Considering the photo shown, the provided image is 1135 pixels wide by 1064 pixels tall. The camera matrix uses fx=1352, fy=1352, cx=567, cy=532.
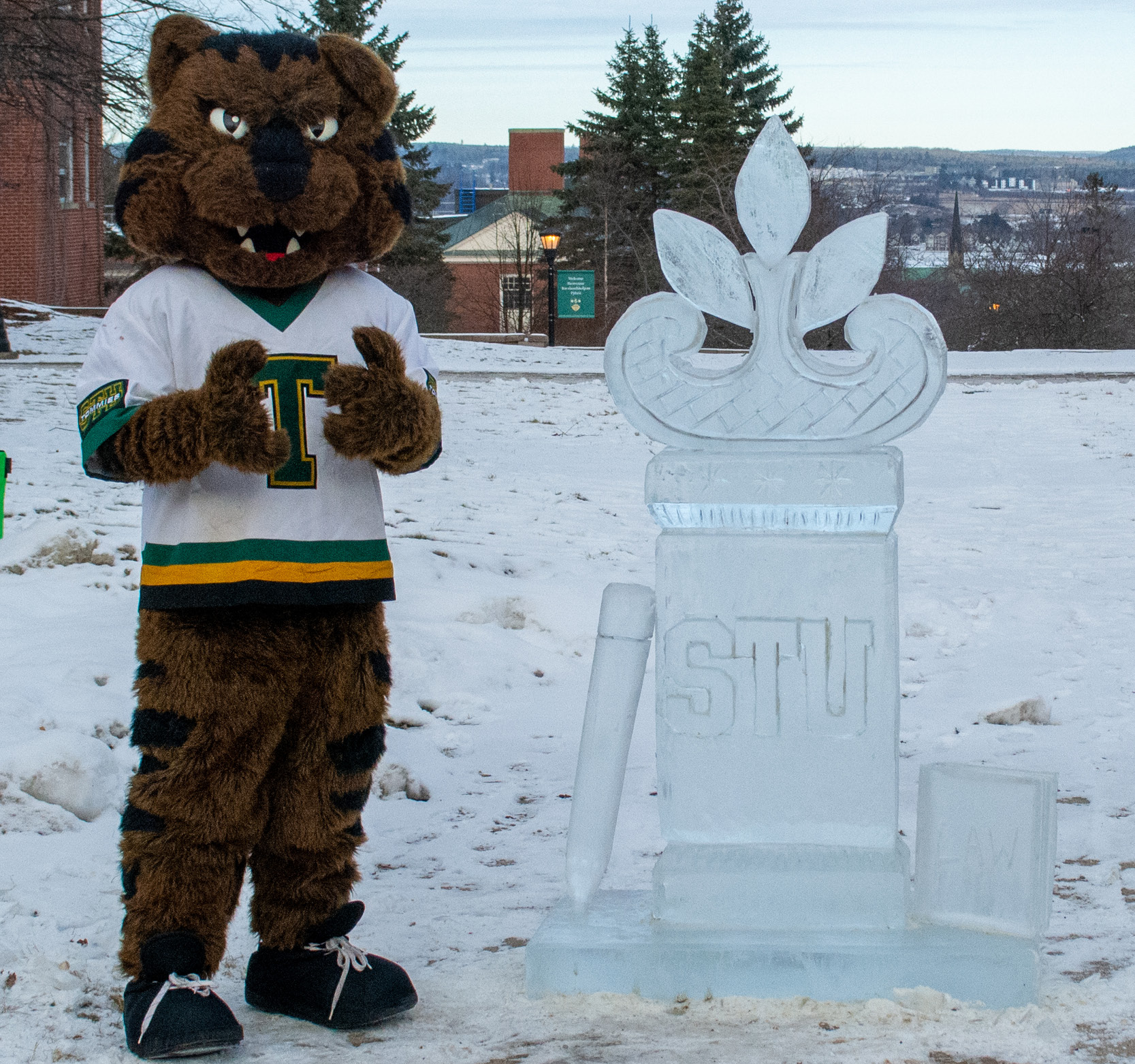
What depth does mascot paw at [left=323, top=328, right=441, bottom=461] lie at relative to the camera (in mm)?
2535

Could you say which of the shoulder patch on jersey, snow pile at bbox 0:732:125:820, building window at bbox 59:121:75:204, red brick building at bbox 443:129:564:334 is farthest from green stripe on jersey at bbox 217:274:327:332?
red brick building at bbox 443:129:564:334

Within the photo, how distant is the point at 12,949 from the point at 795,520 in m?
1.85

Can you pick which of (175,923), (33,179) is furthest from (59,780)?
(33,179)

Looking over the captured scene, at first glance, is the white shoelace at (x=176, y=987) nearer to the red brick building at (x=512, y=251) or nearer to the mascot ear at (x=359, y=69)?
the mascot ear at (x=359, y=69)

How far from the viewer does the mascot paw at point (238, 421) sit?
7.97 feet

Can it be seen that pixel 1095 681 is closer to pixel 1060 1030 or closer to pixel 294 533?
pixel 1060 1030

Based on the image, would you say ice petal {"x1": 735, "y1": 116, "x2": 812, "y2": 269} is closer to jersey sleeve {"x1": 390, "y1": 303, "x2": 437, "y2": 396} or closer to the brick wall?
jersey sleeve {"x1": 390, "y1": 303, "x2": 437, "y2": 396}

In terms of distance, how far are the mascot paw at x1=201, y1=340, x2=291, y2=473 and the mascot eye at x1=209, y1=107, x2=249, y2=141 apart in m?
0.46

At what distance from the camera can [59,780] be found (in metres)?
3.62

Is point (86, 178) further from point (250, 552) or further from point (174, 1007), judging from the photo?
point (174, 1007)

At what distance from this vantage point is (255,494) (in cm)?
258

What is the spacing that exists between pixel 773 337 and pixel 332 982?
5.13ft

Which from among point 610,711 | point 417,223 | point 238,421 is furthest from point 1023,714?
point 417,223

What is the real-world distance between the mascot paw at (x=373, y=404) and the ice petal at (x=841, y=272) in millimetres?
825
